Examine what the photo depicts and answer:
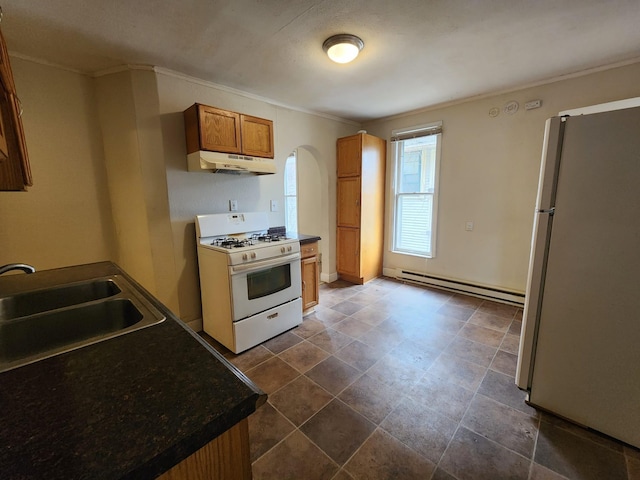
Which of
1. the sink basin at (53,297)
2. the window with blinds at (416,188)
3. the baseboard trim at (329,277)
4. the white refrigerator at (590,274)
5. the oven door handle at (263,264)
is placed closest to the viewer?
the sink basin at (53,297)

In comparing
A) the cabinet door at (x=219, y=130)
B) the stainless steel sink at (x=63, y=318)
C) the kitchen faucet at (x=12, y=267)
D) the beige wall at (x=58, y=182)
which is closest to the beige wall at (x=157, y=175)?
the beige wall at (x=58, y=182)

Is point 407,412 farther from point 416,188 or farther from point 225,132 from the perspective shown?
point 416,188

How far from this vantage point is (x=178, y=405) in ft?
1.99

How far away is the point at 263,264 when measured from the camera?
2400 mm

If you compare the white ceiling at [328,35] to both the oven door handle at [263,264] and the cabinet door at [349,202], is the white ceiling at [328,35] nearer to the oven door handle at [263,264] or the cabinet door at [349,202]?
the cabinet door at [349,202]

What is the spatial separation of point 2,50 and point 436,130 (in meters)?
3.77

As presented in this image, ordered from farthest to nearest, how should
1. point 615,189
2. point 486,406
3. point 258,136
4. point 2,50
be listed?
1. point 258,136
2. point 486,406
3. point 615,189
4. point 2,50

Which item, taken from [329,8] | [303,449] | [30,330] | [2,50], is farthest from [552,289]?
[2,50]

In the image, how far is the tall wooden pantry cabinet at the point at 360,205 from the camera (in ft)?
12.4

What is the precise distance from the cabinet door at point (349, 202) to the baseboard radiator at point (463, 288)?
44.6 inches

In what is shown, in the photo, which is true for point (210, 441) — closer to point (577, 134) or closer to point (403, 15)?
point (577, 134)

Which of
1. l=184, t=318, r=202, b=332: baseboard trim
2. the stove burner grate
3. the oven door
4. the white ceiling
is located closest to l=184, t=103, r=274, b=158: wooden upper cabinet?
the white ceiling

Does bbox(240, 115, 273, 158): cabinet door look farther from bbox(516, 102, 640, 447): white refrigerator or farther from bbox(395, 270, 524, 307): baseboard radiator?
bbox(395, 270, 524, 307): baseboard radiator

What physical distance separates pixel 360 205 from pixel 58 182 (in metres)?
3.15
